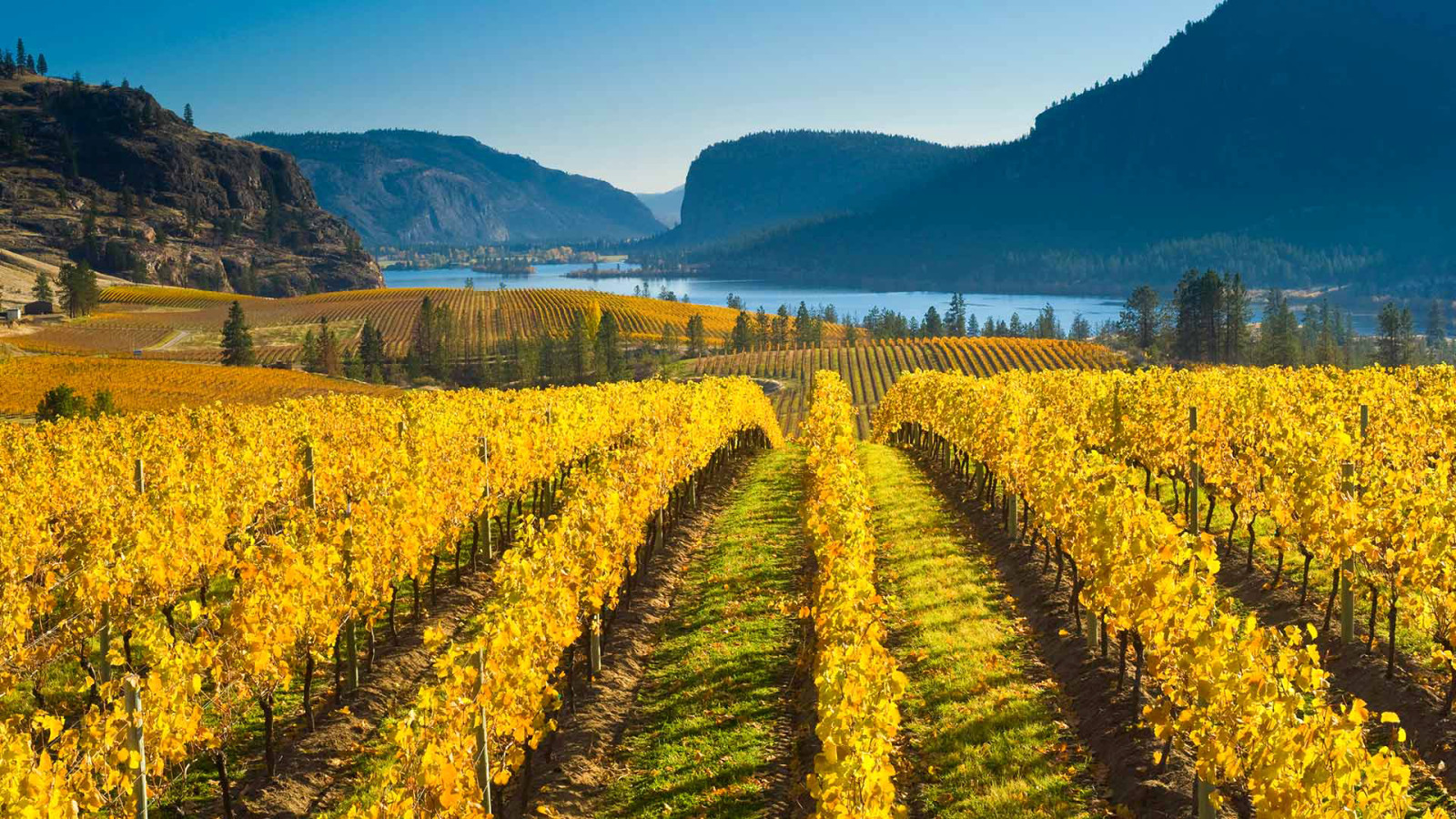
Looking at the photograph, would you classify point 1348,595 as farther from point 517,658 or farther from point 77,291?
point 77,291

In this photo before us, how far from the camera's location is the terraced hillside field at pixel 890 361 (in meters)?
86.3

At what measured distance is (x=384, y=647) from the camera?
1393 centimetres

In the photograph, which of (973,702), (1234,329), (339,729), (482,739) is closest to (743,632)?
(973,702)

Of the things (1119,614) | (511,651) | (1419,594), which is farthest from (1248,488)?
(511,651)

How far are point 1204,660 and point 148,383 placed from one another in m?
64.4

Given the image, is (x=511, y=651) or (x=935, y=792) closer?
(x=511, y=651)

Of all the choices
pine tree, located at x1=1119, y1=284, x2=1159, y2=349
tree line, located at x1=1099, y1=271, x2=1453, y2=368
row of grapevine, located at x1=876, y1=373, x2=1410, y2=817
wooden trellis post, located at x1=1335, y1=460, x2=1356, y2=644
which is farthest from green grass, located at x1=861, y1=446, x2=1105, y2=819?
pine tree, located at x1=1119, y1=284, x2=1159, y2=349

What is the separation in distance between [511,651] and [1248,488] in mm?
13255

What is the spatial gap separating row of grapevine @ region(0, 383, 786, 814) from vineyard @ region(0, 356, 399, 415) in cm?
3151

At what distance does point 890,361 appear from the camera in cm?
9694

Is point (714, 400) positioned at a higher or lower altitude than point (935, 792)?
higher

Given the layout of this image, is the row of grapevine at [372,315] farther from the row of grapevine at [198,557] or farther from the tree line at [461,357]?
the row of grapevine at [198,557]

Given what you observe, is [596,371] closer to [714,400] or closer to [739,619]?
[714,400]

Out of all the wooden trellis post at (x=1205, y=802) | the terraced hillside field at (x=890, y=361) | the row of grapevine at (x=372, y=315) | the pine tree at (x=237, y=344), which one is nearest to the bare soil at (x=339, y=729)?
the wooden trellis post at (x=1205, y=802)
